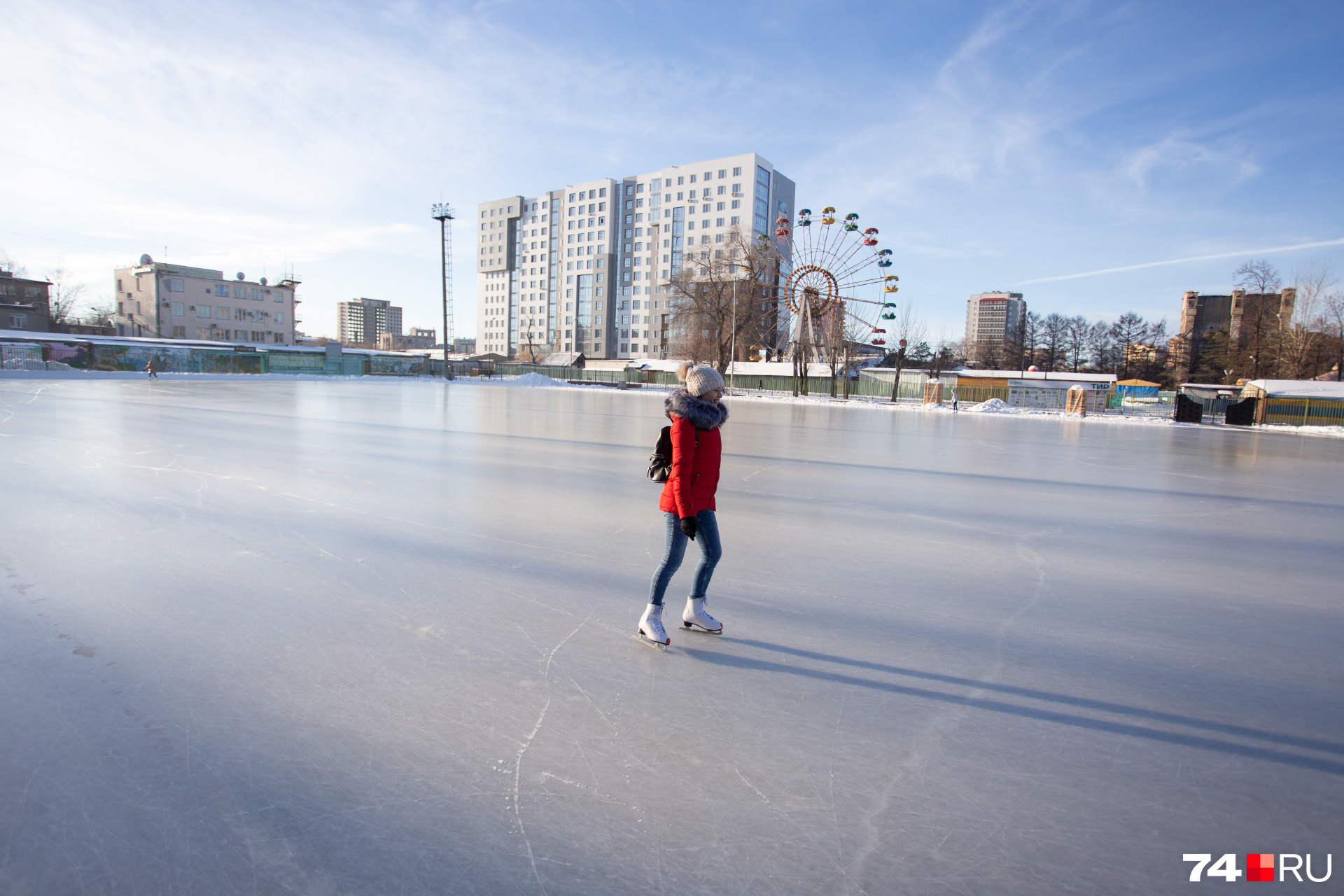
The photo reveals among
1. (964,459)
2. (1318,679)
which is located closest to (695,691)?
(1318,679)

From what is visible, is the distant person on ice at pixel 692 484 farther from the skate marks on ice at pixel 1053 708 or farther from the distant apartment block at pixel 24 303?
the distant apartment block at pixel 24 303

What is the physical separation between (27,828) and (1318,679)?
5093mm

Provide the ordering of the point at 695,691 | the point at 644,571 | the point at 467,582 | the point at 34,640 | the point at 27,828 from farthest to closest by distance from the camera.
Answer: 1. the point at 644,571
2. the point at 467,582
3. the point at 34,640
4. the point at 695,691
5. the point at 27,828

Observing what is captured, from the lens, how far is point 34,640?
10.5ft

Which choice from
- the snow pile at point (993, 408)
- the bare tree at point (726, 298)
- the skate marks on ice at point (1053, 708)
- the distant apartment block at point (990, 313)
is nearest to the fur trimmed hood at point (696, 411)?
the skate marks on ice at point (1053, 708)

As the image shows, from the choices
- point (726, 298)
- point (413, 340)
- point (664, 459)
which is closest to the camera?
point (664, 459)

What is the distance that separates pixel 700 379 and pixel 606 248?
101m

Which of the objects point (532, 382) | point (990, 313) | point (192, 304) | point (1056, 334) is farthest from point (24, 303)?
point (990, 313)

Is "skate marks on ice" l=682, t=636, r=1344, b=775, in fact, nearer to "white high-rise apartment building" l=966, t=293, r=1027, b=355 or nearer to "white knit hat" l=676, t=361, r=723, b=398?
"white knit hat" l=676, t=361, r=723, b=398

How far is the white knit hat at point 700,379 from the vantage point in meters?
3.25

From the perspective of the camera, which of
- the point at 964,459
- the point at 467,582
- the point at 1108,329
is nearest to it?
the point at 467,582

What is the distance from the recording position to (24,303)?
59938 mm

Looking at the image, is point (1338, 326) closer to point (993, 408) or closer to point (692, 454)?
point (993, 408)

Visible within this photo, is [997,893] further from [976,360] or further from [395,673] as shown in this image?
[976,360]
